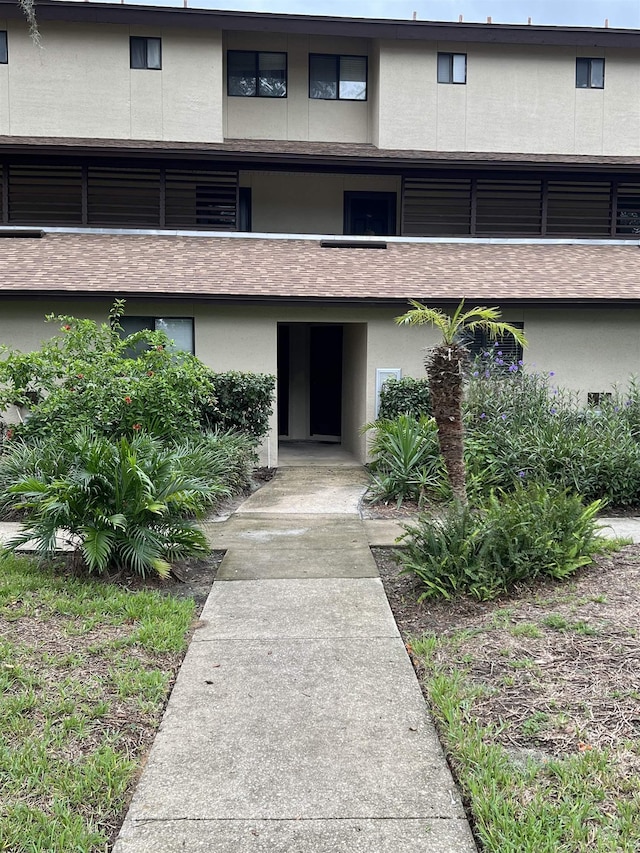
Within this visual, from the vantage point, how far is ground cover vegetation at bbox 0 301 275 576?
5.71m

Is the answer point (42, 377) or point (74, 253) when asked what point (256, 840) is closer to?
point (42, 377)

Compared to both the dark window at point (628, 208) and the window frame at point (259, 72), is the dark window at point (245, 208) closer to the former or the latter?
the window frame at point (259, 72)

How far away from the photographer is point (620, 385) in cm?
1302

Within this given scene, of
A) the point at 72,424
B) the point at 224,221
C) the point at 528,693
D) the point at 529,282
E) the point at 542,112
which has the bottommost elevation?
the point at 528,693

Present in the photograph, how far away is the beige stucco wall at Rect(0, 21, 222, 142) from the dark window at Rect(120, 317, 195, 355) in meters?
5.66

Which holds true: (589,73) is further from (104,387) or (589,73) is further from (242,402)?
(104,387)

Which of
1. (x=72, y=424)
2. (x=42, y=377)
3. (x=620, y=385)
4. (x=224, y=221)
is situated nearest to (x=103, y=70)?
(x=224, y=221)


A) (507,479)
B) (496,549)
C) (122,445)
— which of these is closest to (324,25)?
(507,479)

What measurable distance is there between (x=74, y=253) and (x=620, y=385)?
35.2 feet

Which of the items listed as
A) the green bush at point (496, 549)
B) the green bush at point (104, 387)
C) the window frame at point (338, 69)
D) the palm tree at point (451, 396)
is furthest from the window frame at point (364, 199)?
the green bush at point (496, 549)

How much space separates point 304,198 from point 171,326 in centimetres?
557

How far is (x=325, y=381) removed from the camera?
16.0 metres

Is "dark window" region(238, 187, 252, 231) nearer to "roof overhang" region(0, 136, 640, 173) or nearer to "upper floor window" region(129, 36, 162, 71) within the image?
"roof overhang" region(0, 136, 640, 173)

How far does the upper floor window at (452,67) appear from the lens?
1636cm
